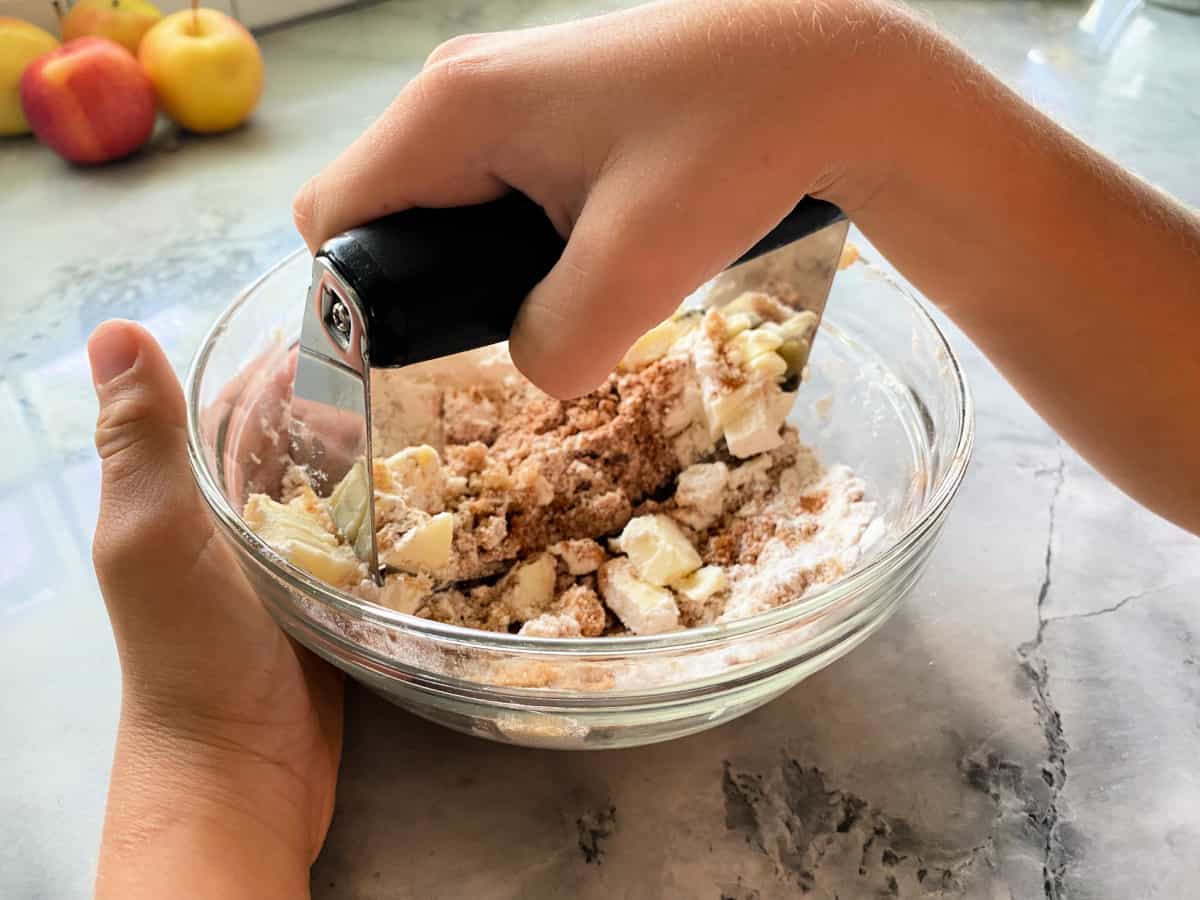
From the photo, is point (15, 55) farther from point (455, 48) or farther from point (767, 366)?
point (767, 366)

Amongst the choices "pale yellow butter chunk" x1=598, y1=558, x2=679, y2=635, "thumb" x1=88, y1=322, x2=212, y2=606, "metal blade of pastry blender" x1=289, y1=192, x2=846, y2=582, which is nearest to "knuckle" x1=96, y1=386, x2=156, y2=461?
"thumb" x1=88, y1=322, x2=212, y2=606

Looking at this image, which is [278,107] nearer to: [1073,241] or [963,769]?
[1073,241]

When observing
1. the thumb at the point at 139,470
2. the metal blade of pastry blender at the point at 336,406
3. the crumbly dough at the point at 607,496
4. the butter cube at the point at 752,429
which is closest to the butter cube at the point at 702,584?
the crumbly dough at the point at 607,496

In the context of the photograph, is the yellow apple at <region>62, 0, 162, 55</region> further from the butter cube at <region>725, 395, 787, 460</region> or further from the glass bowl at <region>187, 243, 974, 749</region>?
the butter cube at <region>725, 395, 787, 460</region>

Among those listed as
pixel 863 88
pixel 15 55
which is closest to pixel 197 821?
pixel 863 88

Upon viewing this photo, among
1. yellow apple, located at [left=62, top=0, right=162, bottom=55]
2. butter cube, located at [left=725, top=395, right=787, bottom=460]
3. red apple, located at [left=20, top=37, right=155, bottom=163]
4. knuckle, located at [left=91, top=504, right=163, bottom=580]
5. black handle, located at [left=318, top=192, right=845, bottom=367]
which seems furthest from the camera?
yellow apple, located at [left=62, top=0, right=162, bottom=55]

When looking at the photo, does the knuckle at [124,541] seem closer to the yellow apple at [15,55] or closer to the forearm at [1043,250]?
the forearm at [1043,250]

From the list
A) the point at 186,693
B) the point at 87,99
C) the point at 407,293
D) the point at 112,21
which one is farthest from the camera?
the point at 112,21
